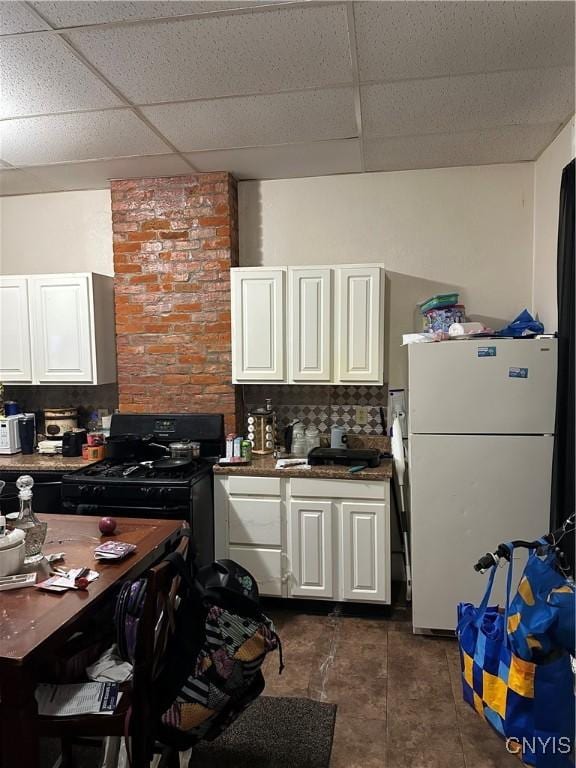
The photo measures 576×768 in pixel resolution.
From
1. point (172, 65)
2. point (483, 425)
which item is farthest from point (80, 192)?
point (483, 425)

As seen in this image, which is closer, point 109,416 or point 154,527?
point 154,527

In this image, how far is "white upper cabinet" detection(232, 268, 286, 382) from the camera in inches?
130

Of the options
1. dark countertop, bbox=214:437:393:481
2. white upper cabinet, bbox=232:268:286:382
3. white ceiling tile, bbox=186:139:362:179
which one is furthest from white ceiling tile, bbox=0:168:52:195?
dark countertop, bbox=214:437:393:481

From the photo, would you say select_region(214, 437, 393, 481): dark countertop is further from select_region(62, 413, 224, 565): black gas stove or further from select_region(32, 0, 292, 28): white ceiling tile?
select_region(32, 0, 292, 28): white ceiling tile

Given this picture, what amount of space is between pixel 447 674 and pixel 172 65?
117 inches

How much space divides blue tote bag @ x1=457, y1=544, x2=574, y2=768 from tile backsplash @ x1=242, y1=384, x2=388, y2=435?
66.7 inches

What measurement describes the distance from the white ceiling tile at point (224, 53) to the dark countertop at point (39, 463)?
2094mm

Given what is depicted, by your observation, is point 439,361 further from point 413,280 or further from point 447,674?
point 447,674

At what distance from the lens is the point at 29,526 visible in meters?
1.85

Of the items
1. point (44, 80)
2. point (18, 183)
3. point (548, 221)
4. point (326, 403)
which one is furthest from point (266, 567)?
point (18, 183)

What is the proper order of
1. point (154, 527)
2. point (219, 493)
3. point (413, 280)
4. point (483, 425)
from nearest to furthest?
point (154, 527)
point (483, 425)
point (219, 493)
point (413, 280)

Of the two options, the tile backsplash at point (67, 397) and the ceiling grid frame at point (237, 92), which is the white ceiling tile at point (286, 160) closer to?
the ceiling grid frame at point (237, 92)

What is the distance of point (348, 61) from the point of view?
2141 mm

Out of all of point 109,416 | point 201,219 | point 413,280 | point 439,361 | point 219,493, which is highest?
point 201,219
